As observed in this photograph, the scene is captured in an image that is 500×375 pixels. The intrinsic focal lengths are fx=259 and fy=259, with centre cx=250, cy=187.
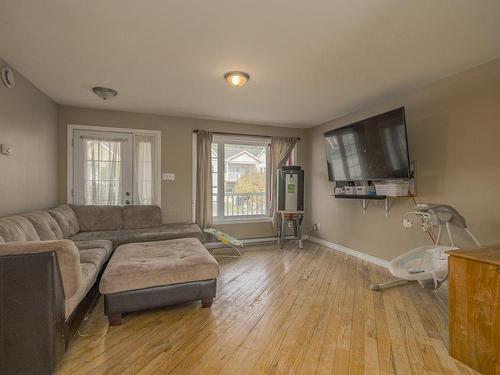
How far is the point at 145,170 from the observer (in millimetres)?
4258

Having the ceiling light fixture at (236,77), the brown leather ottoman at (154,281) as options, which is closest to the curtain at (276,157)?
the ceiling light fixture at (236,77)

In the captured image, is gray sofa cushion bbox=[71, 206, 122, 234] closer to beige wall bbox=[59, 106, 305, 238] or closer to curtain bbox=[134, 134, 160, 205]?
curtain bbox=[134, 134, 160, 205]

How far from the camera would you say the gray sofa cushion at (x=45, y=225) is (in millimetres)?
2498

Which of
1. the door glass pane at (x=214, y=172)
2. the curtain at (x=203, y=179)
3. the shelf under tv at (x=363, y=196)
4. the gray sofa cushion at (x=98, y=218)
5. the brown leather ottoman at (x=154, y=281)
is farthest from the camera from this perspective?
the door glass pane at (x=214, y=172)

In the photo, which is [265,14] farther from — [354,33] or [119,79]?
[119,79]

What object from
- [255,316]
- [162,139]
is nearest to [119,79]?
[162,139]

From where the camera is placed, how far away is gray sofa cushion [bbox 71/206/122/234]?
365 centimetres

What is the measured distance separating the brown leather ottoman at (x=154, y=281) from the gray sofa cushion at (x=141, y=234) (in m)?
0.70

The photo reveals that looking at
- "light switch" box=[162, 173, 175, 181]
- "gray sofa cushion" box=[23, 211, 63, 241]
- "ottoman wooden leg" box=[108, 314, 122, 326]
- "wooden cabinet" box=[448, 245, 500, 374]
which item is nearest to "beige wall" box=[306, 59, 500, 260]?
"wooden cabinet" box=[448, 245, 500, 374]

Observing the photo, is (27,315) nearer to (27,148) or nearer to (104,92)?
(27,148)

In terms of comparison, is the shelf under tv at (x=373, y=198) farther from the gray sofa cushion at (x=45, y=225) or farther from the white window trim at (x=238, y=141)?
the gray sofa cushion at (x=45, y=225)

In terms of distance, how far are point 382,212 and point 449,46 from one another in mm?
2171

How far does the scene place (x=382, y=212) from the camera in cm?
371

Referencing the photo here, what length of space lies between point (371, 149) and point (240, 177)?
2444 mm
